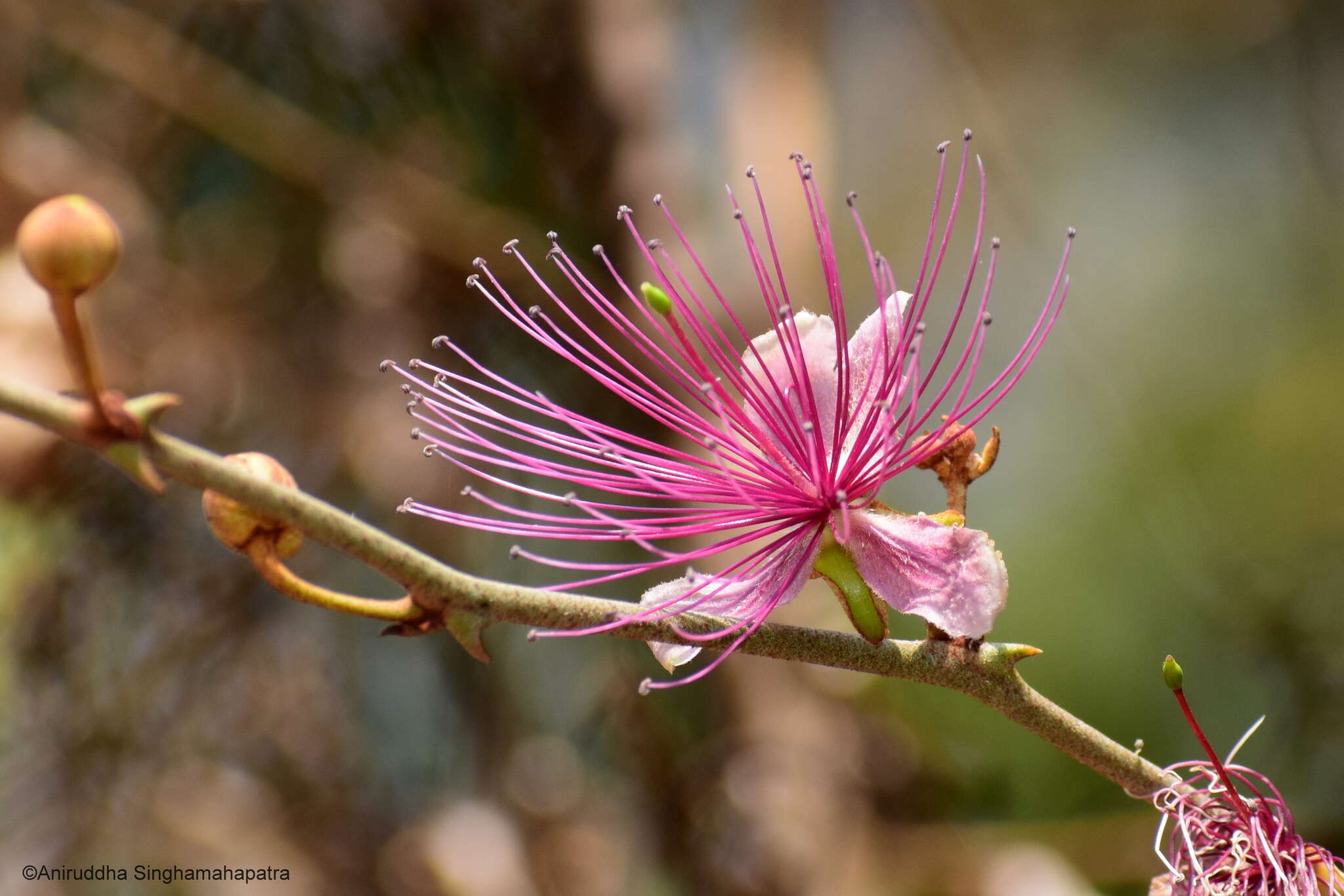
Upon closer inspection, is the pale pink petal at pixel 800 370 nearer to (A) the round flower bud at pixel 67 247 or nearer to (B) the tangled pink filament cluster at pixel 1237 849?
(B) the tangled pink filament cluster at pixel 1237 849

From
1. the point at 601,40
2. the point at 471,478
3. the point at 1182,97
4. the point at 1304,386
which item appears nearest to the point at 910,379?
the point at 471,478

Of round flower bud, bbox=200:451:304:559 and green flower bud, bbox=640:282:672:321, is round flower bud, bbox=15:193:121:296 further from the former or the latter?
green flower bud, bbox=640:282:672:321

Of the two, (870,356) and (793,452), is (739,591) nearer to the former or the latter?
(793,452)

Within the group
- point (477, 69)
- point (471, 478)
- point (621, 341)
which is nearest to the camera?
point (471, 478)

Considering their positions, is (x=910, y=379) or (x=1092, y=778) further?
(x=1092, y=778)

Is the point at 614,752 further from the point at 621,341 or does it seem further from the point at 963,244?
the point at 963,244

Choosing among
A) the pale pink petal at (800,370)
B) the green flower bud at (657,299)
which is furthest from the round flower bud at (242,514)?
the pale pink petal at (800,370)

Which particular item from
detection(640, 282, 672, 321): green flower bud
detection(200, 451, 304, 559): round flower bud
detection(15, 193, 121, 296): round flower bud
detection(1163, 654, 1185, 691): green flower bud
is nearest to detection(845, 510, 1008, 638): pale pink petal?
detection(1163, 654, 1185, 691): green flower bud

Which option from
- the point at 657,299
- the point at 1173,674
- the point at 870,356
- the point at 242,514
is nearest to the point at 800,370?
the point at 870,356
